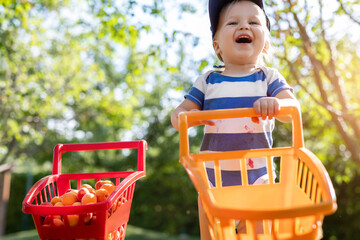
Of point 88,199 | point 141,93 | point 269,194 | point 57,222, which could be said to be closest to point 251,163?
point 269,194

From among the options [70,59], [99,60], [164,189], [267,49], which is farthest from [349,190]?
[99,60]

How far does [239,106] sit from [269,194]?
0.40m

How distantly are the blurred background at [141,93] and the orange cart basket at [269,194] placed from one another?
1111mm

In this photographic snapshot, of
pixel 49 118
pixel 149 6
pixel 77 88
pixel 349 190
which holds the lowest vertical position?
pixel 349 190

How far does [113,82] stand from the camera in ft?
38.1

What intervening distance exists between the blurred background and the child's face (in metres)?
0.67

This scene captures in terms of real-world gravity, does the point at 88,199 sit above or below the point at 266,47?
below

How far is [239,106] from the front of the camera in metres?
1.82

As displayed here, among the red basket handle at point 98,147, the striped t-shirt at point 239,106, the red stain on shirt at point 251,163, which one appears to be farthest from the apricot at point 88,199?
the red stain on shirt at point 251,163

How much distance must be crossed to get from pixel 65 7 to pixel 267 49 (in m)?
7.19

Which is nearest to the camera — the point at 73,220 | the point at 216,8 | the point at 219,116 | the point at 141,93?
the point at 219,116

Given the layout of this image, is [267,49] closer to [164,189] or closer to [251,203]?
[251,203]

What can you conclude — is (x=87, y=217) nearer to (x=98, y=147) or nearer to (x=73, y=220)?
(x=73, y=220)

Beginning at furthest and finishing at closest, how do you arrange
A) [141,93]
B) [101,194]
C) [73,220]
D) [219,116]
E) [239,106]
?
[141,93] → [239,106] → [101,194] → [73,220] → [219,116]
